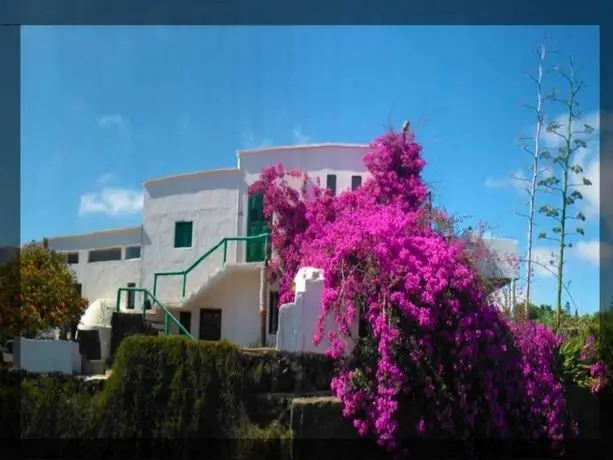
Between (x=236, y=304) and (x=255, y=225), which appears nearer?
(x=236, y=304)

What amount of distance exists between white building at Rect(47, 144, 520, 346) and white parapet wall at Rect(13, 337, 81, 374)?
204 cm

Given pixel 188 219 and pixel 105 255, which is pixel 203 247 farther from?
pixel 105 255

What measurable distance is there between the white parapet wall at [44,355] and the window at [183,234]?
10.9 ft

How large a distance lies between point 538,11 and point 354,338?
16.6 feet

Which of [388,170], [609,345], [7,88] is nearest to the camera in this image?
[7,88]

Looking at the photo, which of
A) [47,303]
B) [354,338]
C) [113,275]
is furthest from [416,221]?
[113,275]

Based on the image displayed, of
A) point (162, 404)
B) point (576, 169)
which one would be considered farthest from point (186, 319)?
point (576, 169)

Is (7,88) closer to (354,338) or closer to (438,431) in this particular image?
(354,338)

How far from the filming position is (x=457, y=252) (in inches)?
377

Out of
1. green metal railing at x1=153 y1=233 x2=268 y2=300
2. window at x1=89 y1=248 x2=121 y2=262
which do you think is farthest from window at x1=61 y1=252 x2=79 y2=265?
green metal railing at x1=153 y1=233 x2=268 y2=300

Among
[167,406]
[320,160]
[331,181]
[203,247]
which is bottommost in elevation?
[167,406]

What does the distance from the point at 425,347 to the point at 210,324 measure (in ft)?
16.4

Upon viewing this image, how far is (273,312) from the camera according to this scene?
12289 mm

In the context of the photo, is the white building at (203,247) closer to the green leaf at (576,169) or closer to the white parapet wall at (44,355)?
the white parapet wall at (44,355)
